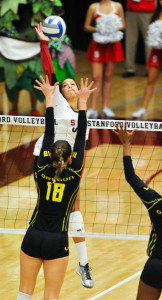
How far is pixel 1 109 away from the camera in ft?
42.3

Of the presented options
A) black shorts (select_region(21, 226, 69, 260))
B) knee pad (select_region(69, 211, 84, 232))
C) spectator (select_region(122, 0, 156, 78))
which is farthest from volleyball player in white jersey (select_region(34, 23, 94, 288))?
spectator (select_region(122, 0, 156, 78))

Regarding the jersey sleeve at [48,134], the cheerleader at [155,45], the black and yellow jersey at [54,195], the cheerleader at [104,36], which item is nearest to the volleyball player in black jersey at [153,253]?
the black and yellow jersey at [54,195]

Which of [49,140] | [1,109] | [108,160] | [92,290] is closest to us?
[49,140]

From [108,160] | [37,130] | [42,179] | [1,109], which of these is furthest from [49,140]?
[1,109]

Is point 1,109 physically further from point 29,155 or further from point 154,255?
point 154,255

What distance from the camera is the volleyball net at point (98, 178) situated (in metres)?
6.88

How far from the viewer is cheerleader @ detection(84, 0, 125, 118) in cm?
1186

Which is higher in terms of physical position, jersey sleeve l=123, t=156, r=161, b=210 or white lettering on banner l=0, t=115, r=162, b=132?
jersey sleeve l=123, t=156, r=161, b=210

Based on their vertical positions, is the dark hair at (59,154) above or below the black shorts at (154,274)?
above

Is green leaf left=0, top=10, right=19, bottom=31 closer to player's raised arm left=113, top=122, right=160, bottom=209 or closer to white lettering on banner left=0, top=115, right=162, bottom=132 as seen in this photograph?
white lettering on banner left=0, top=115, right=162, bottom=132

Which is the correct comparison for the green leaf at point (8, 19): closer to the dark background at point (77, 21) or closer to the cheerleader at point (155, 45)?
the cheerleader at point (155, 45)

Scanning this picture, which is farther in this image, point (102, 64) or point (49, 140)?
point (102, 64)

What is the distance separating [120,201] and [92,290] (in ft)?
6.76

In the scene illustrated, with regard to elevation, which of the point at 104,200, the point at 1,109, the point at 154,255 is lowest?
the point at 1,109
